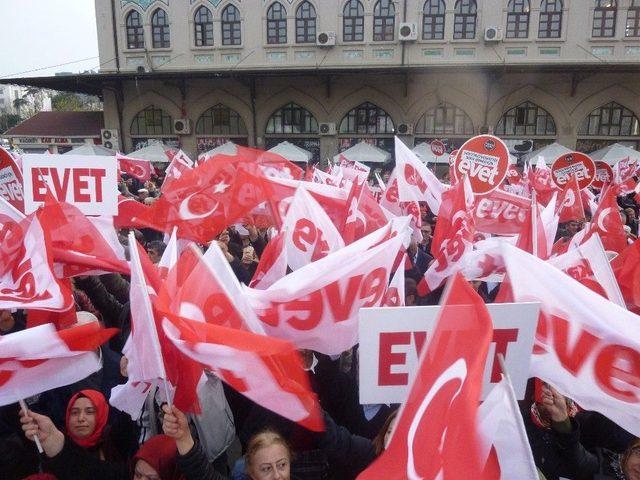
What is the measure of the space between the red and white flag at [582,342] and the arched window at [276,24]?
2111 centimetres

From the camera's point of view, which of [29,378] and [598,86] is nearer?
[29,378]

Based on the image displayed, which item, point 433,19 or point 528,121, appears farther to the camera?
point 528,121

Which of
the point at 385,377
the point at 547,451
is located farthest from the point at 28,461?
the point at 547,451

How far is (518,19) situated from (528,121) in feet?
12.9

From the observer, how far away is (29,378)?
2385 millimetres

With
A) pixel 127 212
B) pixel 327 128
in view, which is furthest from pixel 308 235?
pixel 327 128

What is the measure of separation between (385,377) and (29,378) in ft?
5.35

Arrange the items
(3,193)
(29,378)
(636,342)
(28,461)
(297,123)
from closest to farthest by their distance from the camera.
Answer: (636,342) → (29,378) → (28,461) → (3,193) → (297,123)

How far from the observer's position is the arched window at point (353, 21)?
68.5 ft

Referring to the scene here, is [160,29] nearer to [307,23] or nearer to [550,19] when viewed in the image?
[307,23]

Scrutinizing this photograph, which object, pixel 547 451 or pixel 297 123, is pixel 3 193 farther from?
pixel 297 123

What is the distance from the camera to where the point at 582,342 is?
220 cm

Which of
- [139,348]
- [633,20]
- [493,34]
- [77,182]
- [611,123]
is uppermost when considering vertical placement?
[633,20]

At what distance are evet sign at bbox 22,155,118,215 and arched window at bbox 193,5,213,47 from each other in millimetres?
19072
